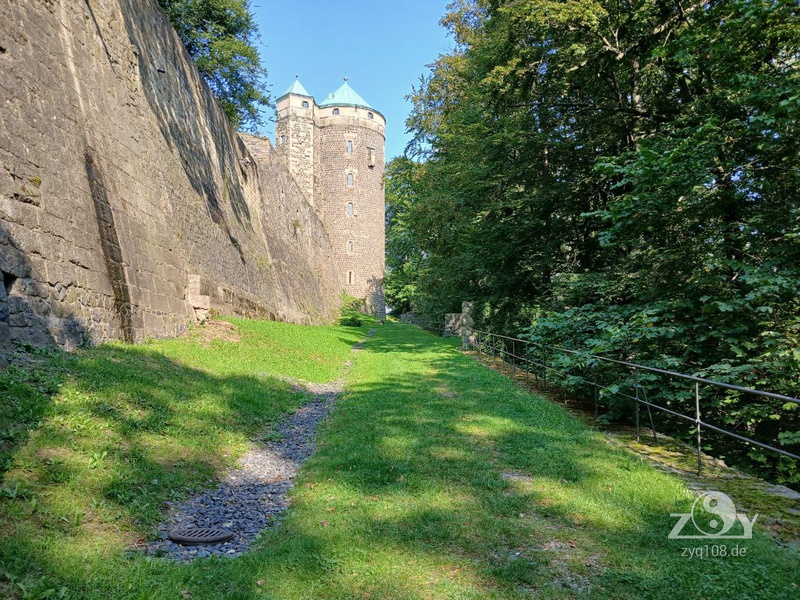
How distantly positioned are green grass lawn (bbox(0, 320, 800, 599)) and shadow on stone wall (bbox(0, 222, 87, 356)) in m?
0.43

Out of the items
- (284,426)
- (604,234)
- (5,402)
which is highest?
(604,234)

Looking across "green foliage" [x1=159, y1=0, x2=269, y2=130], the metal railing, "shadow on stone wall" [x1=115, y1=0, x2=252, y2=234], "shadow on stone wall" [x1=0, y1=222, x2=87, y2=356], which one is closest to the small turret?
"green foliage" [x1=159, y1=0, x2=269, y2=130]

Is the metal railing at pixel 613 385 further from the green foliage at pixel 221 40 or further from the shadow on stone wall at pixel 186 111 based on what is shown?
the green foliage at pixel 221 40

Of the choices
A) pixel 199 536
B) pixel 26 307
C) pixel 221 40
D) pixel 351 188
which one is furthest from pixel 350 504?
pixel 351 188

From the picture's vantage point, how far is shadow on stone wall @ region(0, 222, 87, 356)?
505 centimetres

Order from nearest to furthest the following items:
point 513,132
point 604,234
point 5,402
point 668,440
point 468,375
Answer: point 5,402, point 668,440, point 604,234, point 468,375, point 513,132

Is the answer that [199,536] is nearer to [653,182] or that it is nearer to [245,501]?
[245,501]

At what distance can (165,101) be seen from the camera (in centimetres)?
1170

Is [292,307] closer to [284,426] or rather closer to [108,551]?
[284,426]

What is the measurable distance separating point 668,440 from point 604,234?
3.35m

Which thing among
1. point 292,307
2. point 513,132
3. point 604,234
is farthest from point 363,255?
point 604,234

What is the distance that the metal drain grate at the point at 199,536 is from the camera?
3096 millimetres

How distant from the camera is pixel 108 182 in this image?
779 cm

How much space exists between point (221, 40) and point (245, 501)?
23351 mm
